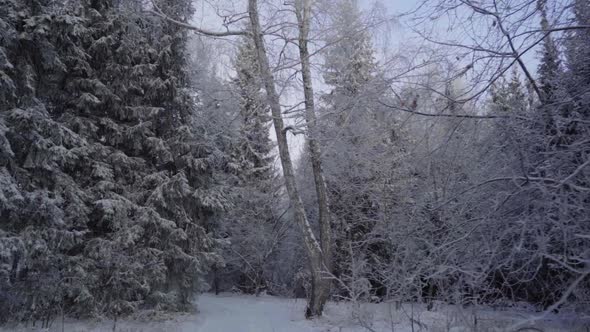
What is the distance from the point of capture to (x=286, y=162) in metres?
9.57

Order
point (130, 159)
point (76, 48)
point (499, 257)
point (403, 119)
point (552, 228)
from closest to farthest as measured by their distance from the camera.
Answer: point (552, 228) → point (499, 257) → point (403, 119) → point (76, 48) → point (130, 159)

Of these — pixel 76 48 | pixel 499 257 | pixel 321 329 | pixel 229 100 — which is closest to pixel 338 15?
pixel 229 100

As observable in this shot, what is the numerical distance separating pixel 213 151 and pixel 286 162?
291 centimetres

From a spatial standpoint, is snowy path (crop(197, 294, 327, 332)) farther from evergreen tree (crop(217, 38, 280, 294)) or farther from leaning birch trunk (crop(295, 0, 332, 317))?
evergreen tree (crop(217, 38, 280, 294))

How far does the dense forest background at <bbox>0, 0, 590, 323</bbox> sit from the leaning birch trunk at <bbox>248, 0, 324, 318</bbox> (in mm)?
76

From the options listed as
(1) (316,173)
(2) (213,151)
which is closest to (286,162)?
(1) (316,173)

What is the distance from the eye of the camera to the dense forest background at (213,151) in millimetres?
3295

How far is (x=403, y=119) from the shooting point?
3.84 metres

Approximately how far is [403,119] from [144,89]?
8.71 meters

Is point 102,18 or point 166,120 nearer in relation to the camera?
point 102,18

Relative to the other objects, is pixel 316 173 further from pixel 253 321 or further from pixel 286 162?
pixel 253 321

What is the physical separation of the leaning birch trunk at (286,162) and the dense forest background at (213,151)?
0.25 ft

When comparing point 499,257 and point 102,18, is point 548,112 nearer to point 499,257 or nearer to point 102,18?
point 499,257

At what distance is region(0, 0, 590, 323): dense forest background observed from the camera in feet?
10.8
